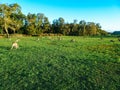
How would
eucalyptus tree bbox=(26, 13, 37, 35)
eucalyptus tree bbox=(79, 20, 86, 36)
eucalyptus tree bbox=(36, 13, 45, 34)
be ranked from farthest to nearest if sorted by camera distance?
eucalyptus tree bbox=(79, 20, 86, 36) → eucalyptus tree bbox=(36, 13, 45, 34) → eucalyptus tree bbox=(26, 13, 37, 35)

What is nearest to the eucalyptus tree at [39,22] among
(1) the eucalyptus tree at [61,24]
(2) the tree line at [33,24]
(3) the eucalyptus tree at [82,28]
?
(2) the tree line at [33,24]

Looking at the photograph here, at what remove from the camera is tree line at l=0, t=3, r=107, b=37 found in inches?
3059

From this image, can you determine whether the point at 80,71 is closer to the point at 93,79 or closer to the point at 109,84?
the point at 93,79

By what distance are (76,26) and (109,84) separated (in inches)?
4764

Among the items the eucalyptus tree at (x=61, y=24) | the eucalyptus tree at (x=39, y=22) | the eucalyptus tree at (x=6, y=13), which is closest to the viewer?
the eucalyptus tree at (x=6, y=13)

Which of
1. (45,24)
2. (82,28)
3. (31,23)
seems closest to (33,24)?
(31,23)

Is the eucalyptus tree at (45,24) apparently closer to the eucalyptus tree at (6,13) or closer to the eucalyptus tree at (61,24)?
the eucalyptus tree at (61,24)

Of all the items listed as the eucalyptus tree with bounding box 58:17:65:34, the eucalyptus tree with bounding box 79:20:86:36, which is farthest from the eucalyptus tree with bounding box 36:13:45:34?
the eucalyptus tree with bounding box 79:20:86:36

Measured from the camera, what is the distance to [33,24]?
110 meters

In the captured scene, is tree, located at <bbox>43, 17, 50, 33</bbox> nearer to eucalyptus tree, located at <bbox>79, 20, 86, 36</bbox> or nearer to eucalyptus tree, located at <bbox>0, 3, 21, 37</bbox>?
eucalyptus tree, located at <bbox>79, 20, 86, 36</bbox>

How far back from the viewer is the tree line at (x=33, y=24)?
255 feet

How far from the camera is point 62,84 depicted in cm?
1293

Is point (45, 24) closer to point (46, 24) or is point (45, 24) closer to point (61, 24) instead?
point (46, 24)

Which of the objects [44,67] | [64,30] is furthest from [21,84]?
[64,30]
